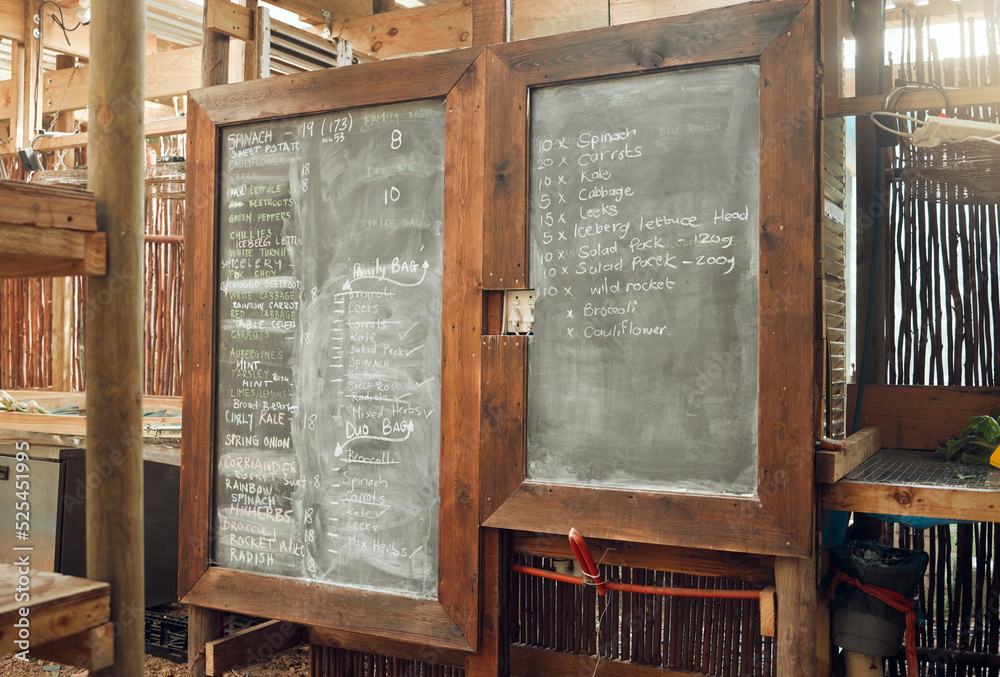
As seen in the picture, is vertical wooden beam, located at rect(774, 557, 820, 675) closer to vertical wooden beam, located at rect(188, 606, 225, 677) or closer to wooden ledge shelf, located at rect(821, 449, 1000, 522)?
wooden ledge shelf, located at rect(821, 449, 1000, 522)

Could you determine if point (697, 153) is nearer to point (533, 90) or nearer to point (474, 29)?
point (533, 90)

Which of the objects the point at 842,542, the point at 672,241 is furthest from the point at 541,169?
the point at 842,542

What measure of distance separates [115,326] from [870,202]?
3733mm

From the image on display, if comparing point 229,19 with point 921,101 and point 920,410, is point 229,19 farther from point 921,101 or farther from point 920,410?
point 920,410

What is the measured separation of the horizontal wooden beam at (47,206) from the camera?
1.35 m

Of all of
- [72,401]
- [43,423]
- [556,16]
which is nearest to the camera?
[556,16]

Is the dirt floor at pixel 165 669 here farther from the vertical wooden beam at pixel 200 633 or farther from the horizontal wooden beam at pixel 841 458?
the horizontal wooden beam at pixel 841 458

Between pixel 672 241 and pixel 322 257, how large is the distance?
1.50 metres

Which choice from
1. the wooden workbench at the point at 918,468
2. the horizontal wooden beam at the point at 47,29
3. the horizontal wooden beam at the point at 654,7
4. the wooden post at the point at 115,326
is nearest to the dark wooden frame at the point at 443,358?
the horizontal wooden beam at the point at 654,7

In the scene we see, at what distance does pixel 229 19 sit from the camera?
12.9 feet

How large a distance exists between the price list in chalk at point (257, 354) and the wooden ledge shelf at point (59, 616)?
6.79 ft

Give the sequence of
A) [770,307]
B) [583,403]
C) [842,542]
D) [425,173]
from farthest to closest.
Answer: [842,542] < [425,173] < [583,403] < [770,307]

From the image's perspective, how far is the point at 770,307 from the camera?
2.70 m

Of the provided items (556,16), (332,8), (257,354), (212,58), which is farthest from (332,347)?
(332,8)
